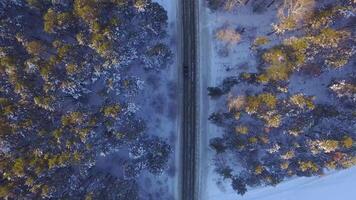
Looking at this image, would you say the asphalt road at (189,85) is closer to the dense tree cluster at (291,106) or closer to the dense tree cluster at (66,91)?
the dense tree cluster at (291,106)

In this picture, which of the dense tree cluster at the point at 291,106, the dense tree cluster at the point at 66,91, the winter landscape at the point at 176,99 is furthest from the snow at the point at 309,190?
the dense tree cluster at the point at 66,91

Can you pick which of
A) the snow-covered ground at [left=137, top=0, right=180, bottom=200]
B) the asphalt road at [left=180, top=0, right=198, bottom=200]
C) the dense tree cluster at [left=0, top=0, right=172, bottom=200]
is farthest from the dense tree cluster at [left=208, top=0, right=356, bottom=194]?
the dense tree cluster at [left=0, top=0, right=172, bottom=200]

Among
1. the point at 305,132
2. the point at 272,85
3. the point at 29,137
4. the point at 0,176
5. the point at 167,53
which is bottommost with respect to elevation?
the point at 0,176

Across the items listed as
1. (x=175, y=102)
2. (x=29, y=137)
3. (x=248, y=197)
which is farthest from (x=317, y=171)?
(x=29, y=137)

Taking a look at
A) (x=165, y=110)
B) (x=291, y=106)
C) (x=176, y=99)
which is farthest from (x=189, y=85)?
(x=291, y=106)

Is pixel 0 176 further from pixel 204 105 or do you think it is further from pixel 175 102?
pixel 204 105

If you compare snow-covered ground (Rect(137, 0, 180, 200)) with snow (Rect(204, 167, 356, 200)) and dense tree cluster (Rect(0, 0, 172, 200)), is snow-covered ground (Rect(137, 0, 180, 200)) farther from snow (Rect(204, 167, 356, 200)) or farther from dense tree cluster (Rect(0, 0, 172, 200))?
snow (Rect(204, 167, 356, 200))
